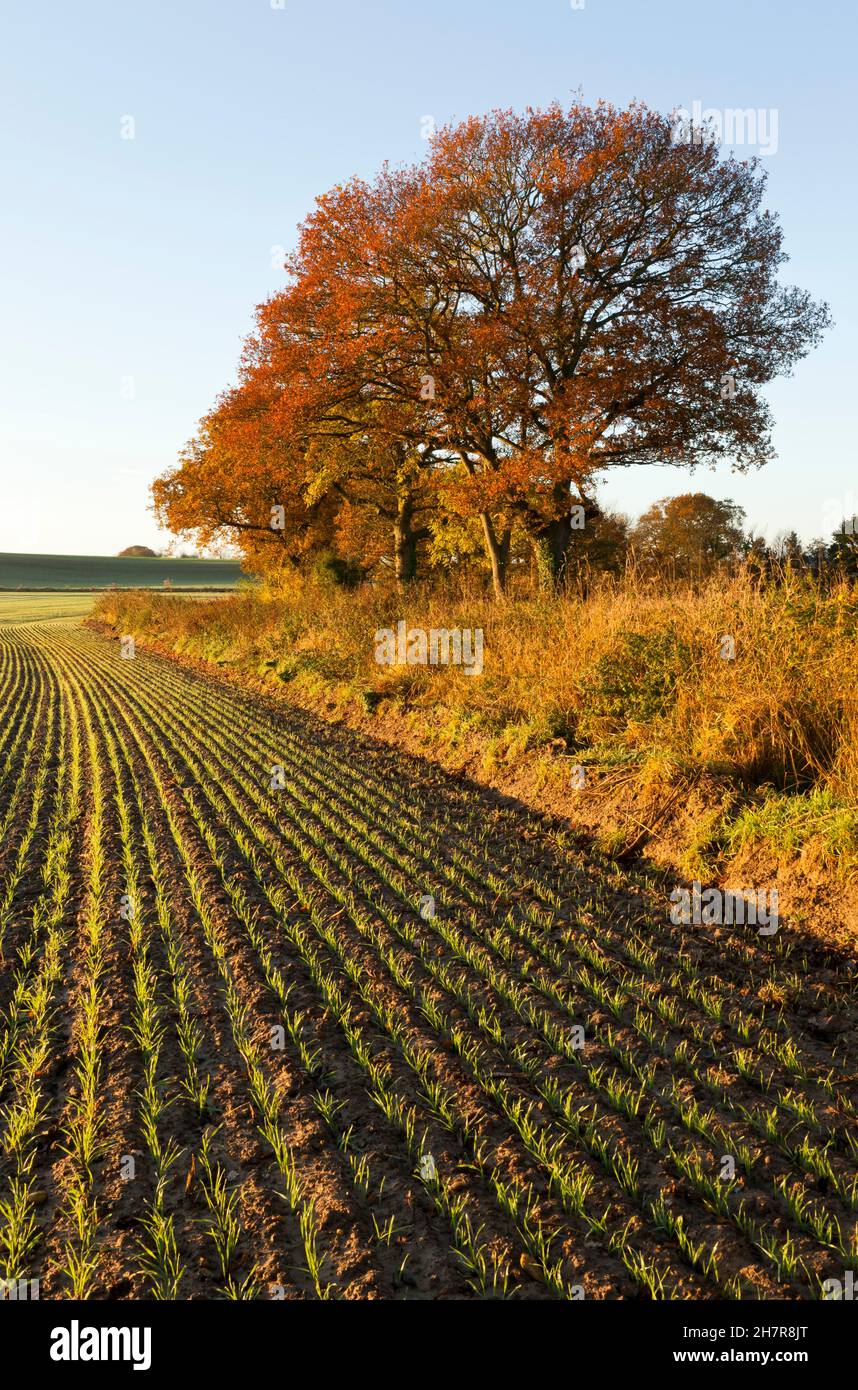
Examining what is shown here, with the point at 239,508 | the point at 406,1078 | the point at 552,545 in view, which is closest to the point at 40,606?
the point at 239,508

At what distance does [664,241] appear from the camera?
778 inches

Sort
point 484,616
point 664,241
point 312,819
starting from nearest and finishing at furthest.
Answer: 1. point 312,819
2. point 484,616
3. point 664,241

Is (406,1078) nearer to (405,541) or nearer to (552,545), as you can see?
(552,545)

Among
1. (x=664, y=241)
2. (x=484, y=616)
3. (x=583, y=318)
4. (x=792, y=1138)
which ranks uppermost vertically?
(x=664, y=241)

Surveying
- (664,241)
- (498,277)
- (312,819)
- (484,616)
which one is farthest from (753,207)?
(312,819)

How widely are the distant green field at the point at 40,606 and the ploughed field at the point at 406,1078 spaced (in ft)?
163

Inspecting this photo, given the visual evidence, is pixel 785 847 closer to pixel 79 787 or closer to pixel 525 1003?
pixel 525 1003

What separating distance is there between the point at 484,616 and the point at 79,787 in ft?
24.0

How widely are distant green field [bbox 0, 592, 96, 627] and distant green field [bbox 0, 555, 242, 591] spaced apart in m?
10.2

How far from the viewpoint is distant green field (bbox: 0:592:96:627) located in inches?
2197

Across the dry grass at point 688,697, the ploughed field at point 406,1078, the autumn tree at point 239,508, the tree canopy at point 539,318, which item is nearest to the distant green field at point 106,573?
the autumn tree at point 239,508

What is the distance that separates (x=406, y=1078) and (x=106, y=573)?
4263 inches

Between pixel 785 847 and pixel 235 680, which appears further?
pixel 235 680

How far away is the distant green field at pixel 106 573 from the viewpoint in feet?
304
